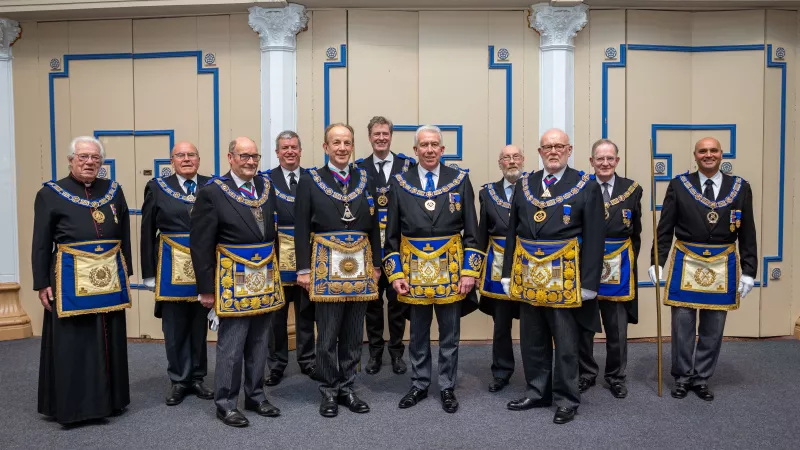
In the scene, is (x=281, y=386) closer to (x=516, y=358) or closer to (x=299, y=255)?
(x=299, y=255)

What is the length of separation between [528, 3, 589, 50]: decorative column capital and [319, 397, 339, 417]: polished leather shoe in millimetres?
2997

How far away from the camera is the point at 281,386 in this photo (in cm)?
397

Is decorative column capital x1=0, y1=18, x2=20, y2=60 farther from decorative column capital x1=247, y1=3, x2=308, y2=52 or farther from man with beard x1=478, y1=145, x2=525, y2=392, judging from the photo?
man with beard x1=478, y1=145, x2=525, y2=392

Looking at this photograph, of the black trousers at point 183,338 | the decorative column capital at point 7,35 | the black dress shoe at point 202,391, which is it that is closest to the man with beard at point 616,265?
the black dress shoe at point 202,391

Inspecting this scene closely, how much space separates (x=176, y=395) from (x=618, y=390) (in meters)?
2.40

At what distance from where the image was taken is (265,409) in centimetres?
343

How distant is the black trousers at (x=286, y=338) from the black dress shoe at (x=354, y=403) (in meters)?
0.64

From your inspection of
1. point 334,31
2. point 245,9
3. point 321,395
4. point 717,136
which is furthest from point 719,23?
point 321,395

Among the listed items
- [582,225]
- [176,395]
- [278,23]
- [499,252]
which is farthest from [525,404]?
[278,23]

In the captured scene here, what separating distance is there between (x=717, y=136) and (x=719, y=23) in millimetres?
842

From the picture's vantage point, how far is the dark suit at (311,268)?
11.1 feet

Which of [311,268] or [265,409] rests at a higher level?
[311,268]

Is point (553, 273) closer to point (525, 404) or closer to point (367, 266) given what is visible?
point (525, 404)

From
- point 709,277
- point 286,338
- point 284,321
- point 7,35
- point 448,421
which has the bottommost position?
point 448,421
